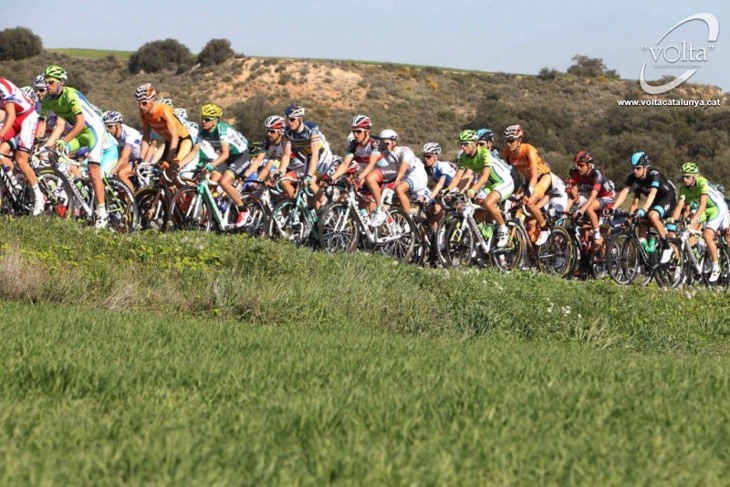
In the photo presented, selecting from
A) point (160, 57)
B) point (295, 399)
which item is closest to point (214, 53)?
point (160, 57)

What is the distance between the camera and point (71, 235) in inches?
495

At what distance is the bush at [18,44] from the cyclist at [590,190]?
5056 cm

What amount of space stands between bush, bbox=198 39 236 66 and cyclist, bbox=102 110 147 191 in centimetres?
5270

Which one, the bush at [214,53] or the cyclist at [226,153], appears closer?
the cyclist at [226,153]

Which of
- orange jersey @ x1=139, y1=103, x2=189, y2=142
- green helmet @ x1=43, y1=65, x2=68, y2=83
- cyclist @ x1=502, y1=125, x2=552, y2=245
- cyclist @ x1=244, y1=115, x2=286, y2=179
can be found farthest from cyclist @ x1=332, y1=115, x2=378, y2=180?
green helmet @ x1=43, y1=65, x2=68, y2=83

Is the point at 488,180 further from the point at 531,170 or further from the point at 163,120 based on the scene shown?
the point at 163,120

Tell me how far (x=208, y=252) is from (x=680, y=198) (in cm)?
1140

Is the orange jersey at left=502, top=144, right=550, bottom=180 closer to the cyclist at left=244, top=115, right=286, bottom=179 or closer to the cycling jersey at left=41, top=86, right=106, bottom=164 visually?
the cyclist at left=244, top=115, right=286, bottom=179

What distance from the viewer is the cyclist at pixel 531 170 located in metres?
18.3

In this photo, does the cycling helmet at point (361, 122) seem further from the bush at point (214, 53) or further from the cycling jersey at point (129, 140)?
the bush at point (214, 53)

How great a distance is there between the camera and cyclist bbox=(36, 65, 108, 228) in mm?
14891

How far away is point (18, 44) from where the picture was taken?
2509 inches

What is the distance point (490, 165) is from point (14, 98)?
753 cm

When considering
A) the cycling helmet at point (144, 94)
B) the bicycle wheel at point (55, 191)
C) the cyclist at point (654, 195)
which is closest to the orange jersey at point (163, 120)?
the cycling helmet at point (144, 94)
